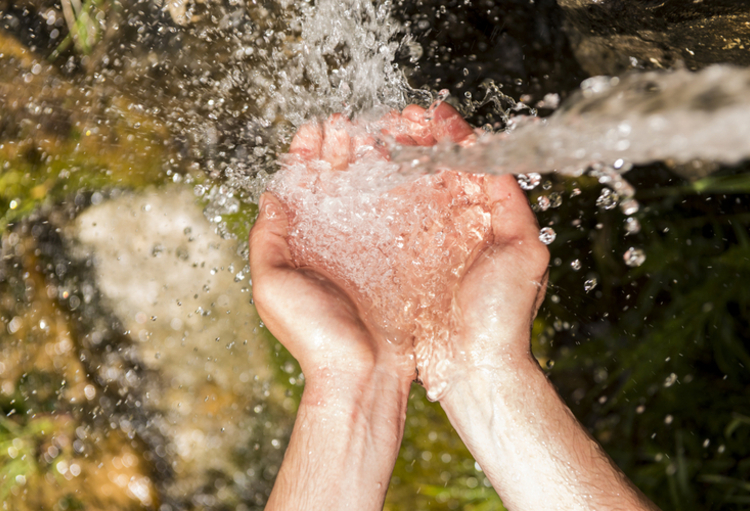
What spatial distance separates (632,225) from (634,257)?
16 cm

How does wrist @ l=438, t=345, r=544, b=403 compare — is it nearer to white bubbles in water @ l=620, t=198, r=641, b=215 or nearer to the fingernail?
the fingernail

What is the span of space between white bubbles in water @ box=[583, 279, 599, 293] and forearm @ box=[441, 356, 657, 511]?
90 centimetres

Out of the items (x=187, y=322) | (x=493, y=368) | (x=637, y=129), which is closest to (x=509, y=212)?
(x=493, y=368)

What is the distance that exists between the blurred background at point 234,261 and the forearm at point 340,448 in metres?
0.99

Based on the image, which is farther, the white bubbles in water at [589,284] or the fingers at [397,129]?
the white bubbles in water at [589,284]

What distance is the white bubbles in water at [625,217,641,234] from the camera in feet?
7.06

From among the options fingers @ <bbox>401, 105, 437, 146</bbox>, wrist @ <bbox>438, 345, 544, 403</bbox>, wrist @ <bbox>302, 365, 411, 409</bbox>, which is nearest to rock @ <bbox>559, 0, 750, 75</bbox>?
fingers @ <bbox>401, 105, 437, 146</bbox>

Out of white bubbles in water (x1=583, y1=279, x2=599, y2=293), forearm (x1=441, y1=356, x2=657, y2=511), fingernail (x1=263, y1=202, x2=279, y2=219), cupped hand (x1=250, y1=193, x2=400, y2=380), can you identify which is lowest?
white bubbles in water (x1=583, y1=279, x2=599, y2=293)

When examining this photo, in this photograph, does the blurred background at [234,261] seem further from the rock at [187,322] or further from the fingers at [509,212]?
the fingers at [509,212]

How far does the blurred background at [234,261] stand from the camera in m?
2.08

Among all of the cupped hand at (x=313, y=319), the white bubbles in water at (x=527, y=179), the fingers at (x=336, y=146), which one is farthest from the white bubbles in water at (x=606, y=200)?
the cupped hand at (x=313, y=319)

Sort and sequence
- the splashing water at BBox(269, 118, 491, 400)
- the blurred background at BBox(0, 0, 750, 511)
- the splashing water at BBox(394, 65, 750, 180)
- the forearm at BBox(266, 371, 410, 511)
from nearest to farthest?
the splashing water at BBox(394, 65, 750, 180), the forearm at BBox(266, 371, 410, 511), the splashing water at BBox(269, 118, 491, 400), the blurred background at BBox(0, 0, 750, 511)

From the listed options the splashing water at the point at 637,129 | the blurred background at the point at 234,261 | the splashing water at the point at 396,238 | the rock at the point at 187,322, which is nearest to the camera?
the splashing water at the point at 637,129

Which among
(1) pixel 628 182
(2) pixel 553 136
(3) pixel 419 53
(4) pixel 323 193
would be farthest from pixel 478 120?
(2) pixel 553 136
